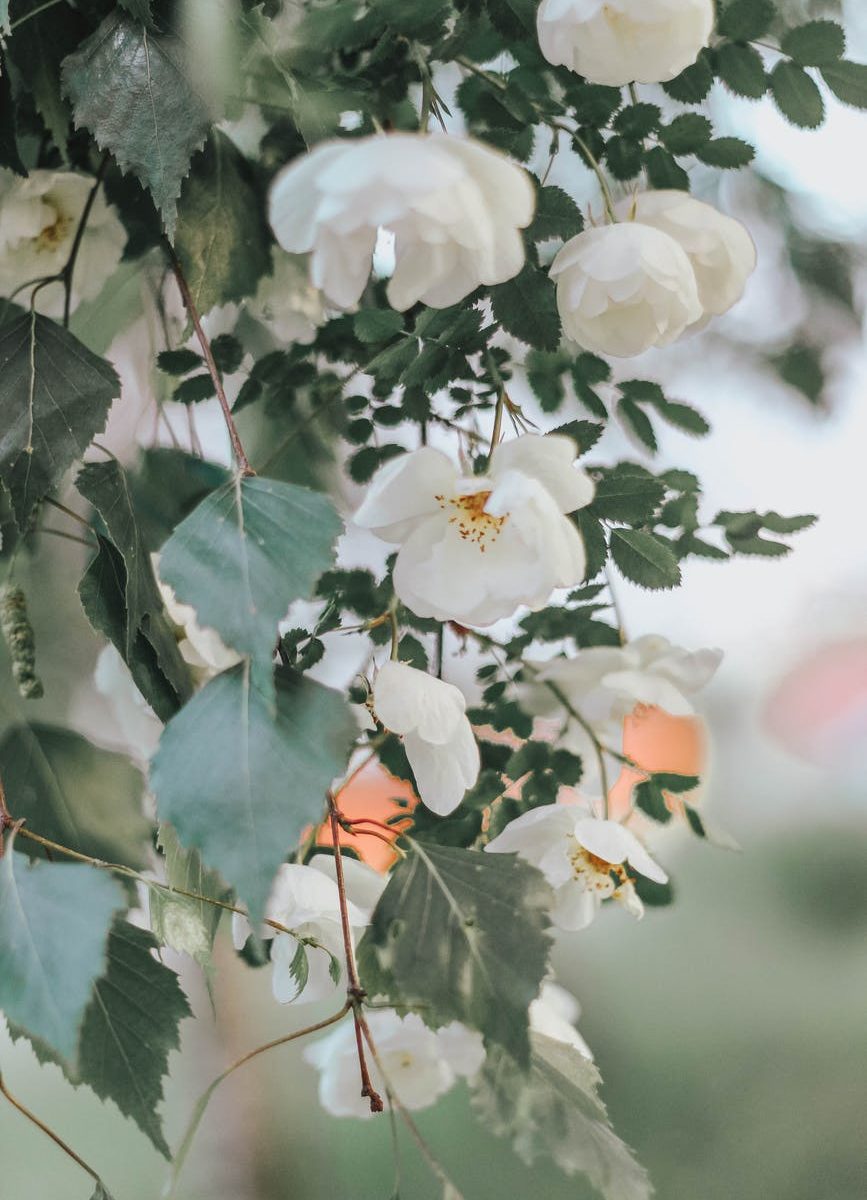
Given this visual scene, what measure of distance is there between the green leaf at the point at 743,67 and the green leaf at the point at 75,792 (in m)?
0.35

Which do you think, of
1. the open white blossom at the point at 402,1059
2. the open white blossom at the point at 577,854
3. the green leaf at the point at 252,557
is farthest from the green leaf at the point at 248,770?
the open white blossom at the point at 402,1059

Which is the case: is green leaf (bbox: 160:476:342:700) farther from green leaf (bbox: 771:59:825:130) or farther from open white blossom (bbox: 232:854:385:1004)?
green leaf (bbox: 771:59:825:130)

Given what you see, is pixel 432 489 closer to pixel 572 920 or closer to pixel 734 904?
pixel 572 920

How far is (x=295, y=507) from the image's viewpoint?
0.93 feet

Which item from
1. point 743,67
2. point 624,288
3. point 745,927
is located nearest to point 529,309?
point 624,288

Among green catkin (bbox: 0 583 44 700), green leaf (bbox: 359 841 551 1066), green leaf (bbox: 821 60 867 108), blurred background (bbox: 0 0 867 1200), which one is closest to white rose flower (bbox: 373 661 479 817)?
green leaf (bbox: 359 841 551 1066)

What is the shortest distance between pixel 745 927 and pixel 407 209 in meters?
0.86

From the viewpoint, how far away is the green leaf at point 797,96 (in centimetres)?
39

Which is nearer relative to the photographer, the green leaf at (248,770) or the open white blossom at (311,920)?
the green leaf at (248,770)

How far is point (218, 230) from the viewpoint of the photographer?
15.7 inches

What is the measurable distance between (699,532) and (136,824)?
269 mm

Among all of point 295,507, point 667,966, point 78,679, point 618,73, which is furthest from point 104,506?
point 667,966

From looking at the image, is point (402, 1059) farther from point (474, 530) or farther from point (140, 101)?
Result: point (140, 101)

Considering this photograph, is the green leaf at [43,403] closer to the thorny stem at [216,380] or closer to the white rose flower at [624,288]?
the thorny stem at [216,380]
